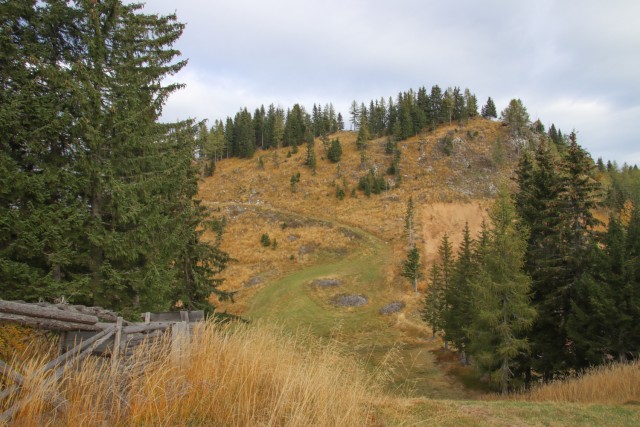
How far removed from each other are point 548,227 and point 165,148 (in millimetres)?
20469

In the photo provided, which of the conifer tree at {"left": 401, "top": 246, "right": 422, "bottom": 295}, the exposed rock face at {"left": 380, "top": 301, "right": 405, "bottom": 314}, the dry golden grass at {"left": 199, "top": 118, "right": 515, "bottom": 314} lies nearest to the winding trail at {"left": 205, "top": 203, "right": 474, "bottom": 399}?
the exposed rock face at {"left": 380, "top": 301, "right": 405, "bottom": 314}

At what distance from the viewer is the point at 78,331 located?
595 cm

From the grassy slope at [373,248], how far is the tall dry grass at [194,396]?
1247mm

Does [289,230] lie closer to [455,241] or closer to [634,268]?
[455,241]

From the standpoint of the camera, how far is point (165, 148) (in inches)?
522

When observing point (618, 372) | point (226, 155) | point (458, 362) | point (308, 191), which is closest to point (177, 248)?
point (618, 372)

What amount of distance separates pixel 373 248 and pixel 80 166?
4942 centimetres

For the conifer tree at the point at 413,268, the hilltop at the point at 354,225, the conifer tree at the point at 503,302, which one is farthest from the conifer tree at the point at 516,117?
the conifer tree at the point at 503,302

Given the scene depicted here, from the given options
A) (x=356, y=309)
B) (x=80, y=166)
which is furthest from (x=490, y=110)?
(x=80, y=166)

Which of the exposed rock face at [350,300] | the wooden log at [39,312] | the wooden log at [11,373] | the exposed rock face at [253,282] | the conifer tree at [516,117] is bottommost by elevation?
the exposed rock face at [350,300]

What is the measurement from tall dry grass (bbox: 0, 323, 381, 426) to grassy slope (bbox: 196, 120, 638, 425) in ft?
4.09

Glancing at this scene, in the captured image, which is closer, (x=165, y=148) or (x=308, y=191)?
(x=165, y=148)

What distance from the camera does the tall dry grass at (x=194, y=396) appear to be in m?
3.30

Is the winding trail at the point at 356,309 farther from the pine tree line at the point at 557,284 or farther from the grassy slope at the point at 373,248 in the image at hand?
the pine tree line at the point at 557,284
